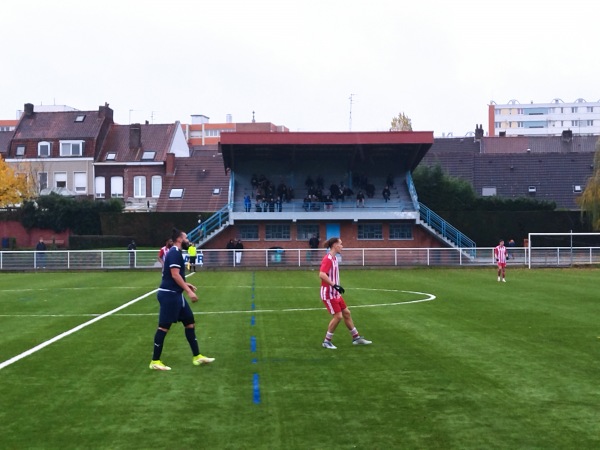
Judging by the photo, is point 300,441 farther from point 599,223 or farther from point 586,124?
point 586,124

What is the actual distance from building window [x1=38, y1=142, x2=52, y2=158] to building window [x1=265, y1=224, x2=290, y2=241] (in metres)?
32.6

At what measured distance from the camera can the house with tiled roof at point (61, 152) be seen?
82188 millimetres

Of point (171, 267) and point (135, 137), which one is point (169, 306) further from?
point (135, 137)

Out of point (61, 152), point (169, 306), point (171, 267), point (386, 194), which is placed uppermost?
point (61, 152)

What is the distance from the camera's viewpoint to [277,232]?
199 ft

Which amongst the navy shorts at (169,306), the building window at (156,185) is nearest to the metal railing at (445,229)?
the building window at (156,185)

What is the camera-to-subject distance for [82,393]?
416 inches

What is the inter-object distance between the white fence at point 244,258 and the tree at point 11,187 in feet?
80.1

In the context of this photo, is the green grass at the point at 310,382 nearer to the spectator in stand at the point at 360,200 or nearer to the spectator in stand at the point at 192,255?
the spectator in stand at the point at 192,255

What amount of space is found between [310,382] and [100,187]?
243 ft

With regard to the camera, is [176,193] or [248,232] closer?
[248,232]

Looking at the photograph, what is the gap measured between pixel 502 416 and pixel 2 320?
563 inches

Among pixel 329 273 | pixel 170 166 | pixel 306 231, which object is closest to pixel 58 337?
pixel 329 273

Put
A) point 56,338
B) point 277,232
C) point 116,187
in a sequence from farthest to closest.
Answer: point 116,187
point 277,232
point 56,338
